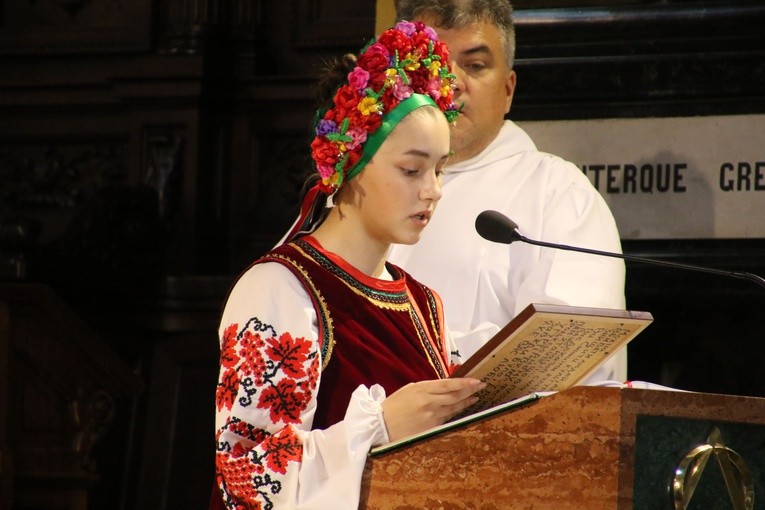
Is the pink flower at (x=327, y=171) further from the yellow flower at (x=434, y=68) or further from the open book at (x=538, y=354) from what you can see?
the open book at (x=538, y=354)

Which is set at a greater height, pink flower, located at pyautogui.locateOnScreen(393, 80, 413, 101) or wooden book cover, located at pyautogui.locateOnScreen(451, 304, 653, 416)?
pink flower, located at pyautogui.locateOnScreen(393, 80, 413, 101)

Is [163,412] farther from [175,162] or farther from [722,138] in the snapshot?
[722,138]

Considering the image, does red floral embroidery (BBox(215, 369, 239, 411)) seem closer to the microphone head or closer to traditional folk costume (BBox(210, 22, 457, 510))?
traditional folk costume (BBox(210, 22, 457, 510))

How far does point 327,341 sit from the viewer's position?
6.95ft

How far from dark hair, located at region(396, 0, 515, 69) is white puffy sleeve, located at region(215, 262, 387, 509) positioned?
1355mm

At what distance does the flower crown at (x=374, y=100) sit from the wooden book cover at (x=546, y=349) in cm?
42

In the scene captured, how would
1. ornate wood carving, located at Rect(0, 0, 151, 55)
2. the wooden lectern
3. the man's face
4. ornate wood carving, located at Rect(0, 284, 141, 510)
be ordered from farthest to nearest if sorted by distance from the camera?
ornate wood carving, located at Rect(0, 0, 151, 55)
ornate wood carving, located at Rect(0, 284, 141, 510)
the man's face
the wooden lectern

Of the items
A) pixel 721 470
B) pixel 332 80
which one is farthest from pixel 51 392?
pixel 721 470

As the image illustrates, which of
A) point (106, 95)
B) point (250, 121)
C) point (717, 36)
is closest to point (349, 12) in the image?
point (250, 121)

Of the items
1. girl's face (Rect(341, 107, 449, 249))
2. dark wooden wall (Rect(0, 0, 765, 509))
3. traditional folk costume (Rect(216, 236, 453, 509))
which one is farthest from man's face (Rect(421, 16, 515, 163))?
traditional folk costume (Rect(216, 236, 453, 509))

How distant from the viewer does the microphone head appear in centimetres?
229

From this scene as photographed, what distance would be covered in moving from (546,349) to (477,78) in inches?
55.8

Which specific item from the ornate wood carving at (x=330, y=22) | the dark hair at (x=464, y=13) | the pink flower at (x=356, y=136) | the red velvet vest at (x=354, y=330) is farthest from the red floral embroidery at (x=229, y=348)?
the ornate wood carving at (x=330, y=22)

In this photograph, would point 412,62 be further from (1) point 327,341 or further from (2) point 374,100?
(1) point 327,341
